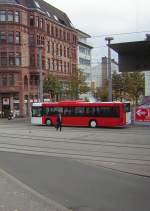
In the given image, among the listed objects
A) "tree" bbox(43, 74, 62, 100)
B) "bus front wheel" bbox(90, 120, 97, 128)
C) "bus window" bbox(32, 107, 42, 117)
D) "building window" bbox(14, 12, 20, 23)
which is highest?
"building window" bbox(14, 12, 20, 23)

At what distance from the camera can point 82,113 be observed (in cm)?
4803

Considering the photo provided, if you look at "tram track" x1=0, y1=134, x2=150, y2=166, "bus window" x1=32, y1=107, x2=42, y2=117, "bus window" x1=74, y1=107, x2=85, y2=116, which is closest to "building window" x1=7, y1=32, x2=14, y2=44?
"bus window" x1=32, y1=107, x2=42, y2=117

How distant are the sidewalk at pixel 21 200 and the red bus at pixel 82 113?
3203 centimetres

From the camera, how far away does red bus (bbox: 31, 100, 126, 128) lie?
4512 centimetres

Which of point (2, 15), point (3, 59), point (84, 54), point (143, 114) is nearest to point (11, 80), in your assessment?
point (3, 59)

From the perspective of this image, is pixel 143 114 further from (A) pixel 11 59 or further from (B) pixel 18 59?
(B) pixel 18 59

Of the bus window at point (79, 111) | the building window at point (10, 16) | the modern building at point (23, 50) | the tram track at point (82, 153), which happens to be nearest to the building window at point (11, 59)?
the modern building at point (23, 50)

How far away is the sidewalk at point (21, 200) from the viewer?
9695 millimetres

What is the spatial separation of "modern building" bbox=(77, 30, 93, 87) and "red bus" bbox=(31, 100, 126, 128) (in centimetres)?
5851

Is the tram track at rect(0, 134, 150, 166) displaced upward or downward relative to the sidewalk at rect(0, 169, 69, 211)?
downward

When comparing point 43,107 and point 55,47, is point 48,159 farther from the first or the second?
point 55,47

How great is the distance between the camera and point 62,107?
162 feet

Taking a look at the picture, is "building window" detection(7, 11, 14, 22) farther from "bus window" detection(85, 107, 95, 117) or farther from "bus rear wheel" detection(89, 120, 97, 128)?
"bus rear wheel" detection(89, 120, 97, 128)

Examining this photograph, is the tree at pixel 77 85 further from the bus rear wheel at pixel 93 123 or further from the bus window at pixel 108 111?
the bus window at pixel 108 111
